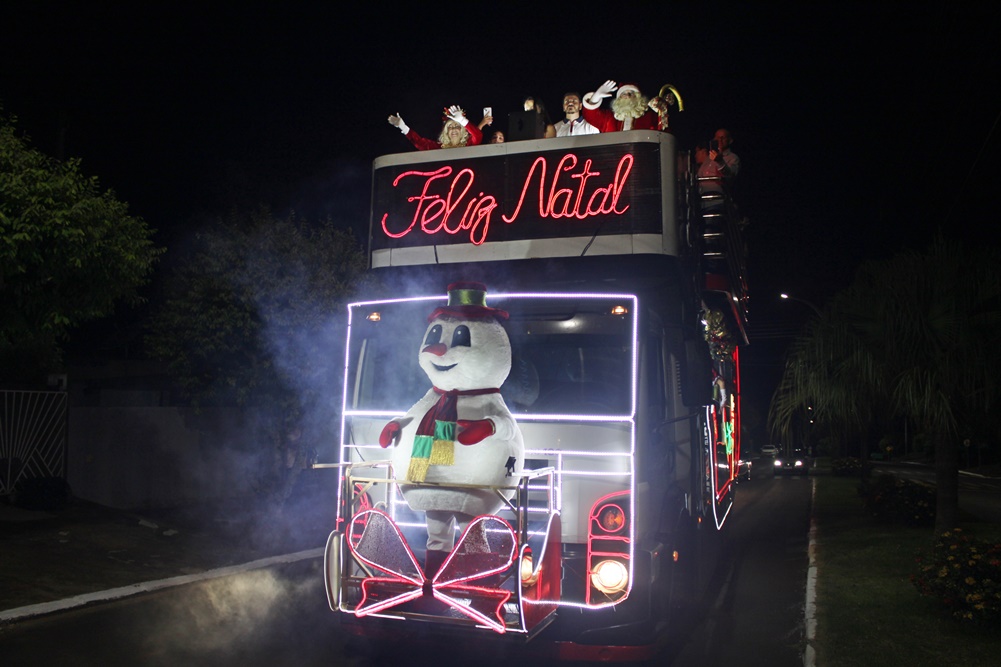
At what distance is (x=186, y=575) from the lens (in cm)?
997

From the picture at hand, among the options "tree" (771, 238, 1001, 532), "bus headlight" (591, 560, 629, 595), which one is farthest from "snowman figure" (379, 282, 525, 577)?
"tree" (771, 238, 1001, 532)

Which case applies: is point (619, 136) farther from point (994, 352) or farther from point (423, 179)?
point (994, 352)

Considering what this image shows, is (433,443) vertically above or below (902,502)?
above

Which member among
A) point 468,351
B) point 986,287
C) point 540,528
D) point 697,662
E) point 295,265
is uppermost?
point 295,265

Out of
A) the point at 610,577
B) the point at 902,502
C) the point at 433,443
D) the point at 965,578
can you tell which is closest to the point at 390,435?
the point at 433,443

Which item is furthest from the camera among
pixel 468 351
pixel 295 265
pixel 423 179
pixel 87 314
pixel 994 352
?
pixel 295 265

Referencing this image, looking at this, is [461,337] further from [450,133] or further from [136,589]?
[136,589]

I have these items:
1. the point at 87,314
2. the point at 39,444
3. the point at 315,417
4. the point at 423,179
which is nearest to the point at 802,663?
the point at 423,179

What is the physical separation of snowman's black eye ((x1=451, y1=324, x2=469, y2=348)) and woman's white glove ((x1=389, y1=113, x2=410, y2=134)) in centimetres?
303

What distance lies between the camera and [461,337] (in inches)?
206

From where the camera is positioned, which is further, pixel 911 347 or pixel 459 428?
pixel 911 347

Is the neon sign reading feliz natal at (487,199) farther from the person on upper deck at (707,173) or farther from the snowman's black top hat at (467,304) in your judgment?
the person on upper deck at (707,173)

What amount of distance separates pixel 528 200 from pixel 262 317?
981cm

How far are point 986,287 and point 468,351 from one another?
7656 millimetres
